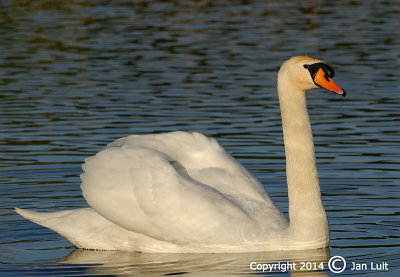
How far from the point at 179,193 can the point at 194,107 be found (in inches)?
355

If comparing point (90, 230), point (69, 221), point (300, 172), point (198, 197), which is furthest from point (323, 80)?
point (69, 221)

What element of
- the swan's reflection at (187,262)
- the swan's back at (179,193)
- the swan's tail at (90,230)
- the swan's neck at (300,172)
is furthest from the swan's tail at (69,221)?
the swan's neck at (300,172)

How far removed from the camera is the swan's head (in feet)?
33.6

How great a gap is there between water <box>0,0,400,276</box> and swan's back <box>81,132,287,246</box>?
0.91ft

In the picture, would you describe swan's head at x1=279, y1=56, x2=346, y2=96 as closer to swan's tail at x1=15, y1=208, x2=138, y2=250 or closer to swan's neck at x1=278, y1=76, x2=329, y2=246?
swan's neck at x1=278, y1=76, x2=329, y2=246

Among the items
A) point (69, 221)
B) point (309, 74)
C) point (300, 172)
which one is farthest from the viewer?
→ point (69, 221)

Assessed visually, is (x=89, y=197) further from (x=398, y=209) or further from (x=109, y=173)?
(x=398, y=209)

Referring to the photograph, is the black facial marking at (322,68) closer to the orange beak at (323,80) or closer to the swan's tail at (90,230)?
the orange beak at (323,80)

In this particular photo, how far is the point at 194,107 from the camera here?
19156mm

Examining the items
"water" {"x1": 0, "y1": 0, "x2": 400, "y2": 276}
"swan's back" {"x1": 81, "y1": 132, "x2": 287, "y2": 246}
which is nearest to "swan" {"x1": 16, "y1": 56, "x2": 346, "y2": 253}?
"swan's back" {"x1": 81, "y1": 132, "x2": 287, "y2": 246}

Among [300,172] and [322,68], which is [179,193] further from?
[322,68]

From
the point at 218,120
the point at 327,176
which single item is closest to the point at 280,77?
the point at 327,176

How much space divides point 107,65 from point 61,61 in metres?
1.38

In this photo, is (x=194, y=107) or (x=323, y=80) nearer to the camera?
(x=323, y=80)
